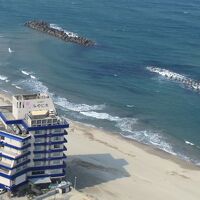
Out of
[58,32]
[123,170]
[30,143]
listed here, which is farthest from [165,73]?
[30,143]

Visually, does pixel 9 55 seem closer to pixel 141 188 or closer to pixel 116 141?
pixel 116 141

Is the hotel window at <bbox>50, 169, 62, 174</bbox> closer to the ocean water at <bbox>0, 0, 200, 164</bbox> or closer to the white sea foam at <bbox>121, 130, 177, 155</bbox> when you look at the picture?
the white sea foam at <bbox>121, 130, 177, 155</bbox>

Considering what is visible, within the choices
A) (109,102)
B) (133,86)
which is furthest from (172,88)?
(109,102)

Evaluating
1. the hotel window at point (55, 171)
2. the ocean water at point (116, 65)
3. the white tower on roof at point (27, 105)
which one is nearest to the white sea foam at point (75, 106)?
the ocean water at point (116, 65)

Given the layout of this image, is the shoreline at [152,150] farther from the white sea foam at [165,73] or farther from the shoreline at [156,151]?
the white sea foam at [165,73]

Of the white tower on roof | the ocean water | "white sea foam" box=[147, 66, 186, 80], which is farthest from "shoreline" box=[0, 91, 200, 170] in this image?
"white sea foam" box=[147, 66, 186, 80]

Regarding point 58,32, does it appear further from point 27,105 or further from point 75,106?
point 27,105
